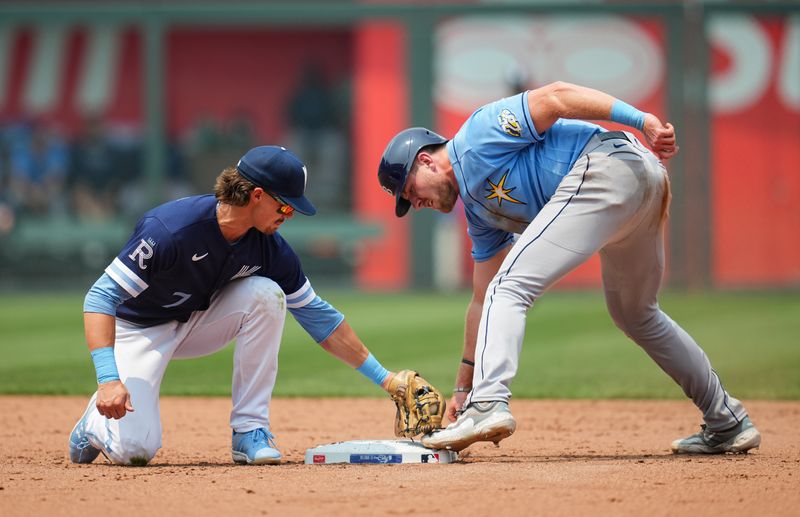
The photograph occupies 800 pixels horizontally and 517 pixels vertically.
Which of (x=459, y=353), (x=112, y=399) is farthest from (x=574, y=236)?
(x=459, y=353)

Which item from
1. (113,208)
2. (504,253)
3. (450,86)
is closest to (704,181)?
(450,86)

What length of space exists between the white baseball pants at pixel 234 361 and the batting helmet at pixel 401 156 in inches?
26.0

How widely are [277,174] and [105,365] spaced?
36.4 inches

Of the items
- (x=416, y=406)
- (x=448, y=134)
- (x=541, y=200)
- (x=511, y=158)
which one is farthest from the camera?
(x=448, y=134)

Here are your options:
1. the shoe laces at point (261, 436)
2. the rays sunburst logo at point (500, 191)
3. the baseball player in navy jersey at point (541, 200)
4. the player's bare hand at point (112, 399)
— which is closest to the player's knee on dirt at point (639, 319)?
the baseball player in navy jersey at point (541, 200)

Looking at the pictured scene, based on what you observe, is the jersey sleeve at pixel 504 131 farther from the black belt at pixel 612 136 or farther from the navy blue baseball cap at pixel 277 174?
the navy blue baseball cap at pixel 277 174

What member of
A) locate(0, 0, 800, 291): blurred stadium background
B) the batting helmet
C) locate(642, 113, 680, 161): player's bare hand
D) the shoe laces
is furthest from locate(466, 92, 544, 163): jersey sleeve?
locate(0, 0, 800, 291): blurred stadium background

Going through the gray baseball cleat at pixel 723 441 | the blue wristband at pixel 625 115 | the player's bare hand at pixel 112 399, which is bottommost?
the gray baseball cleat at pixel 723 441

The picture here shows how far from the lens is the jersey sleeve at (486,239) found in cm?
458

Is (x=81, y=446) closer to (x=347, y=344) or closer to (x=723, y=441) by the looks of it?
(x=347, y=344)

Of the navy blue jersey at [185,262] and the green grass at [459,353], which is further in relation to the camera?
the green grass at [459,353]

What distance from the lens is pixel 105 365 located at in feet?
13.5

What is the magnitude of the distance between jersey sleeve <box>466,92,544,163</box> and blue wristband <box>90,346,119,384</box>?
1510 millimetres

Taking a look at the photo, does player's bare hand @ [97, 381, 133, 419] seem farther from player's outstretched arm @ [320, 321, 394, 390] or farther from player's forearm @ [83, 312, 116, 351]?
player's outstretched arm @ [320, 321, 394, 390]
